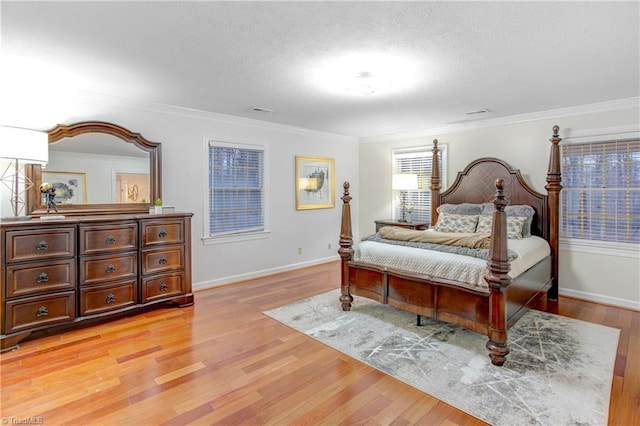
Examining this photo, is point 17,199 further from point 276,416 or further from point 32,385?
point 276,416

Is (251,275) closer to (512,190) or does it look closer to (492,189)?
(492,189)

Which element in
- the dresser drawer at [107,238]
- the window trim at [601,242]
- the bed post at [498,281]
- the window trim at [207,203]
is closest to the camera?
the bed post at [498,281]

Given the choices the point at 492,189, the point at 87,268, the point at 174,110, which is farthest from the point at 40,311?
the point at 492,189

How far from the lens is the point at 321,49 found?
2.52 meters

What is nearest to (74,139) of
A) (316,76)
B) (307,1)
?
(316,76)

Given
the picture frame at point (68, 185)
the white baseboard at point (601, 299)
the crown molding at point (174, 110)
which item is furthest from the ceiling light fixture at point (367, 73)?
the white baseboard at point (601, 299)

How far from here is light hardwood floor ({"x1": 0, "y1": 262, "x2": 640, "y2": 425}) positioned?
2.05m

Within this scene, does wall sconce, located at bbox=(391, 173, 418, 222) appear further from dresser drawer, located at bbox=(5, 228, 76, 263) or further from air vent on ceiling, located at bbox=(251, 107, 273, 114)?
dresser drawer, located at bbox=(5, 228, 76, 263)

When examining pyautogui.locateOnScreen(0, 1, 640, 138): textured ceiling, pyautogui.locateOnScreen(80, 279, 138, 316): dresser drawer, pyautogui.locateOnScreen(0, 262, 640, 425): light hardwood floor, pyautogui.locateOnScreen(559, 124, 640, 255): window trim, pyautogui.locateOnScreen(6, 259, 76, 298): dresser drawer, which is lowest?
pyautogui.locateOnScreen(0, 262, 640, 425): light hardwood floor

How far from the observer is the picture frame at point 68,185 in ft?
11.4

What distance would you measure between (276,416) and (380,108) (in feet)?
11.6

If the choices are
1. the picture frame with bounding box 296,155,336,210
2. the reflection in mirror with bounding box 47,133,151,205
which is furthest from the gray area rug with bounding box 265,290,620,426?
the picture frame with bounding box 296,155,336,210

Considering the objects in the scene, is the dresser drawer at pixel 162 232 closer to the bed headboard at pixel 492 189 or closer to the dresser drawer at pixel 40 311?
the dresser drawer at pixel 40 311

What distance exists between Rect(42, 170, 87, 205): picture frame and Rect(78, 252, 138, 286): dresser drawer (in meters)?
0.74
